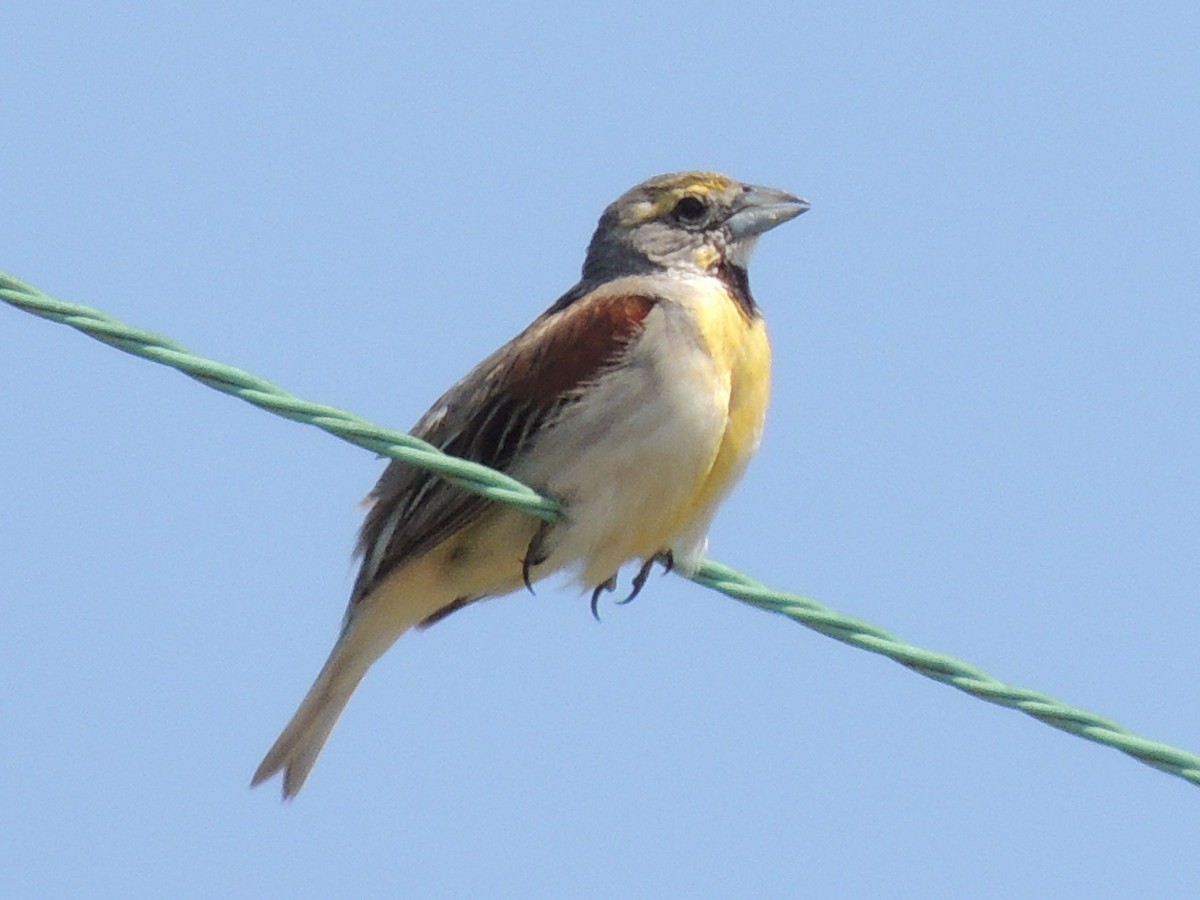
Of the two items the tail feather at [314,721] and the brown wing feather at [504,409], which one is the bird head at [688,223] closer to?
the brown wing feather at [504,409]

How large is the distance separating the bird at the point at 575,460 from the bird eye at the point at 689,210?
1.03 ft

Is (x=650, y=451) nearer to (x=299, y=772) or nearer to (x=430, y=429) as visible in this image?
(x=430, y=429)

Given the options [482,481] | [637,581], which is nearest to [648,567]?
[637,581]

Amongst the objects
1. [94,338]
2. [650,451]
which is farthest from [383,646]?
[94,338]

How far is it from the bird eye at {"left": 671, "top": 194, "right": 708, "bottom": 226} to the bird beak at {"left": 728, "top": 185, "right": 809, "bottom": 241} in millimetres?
111

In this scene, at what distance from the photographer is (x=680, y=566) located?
6.91 meters

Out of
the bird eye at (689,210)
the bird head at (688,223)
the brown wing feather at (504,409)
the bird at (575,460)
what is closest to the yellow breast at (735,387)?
the bird at (575,460)

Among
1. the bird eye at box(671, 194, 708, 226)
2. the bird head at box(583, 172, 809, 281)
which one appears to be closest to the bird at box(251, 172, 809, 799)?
the bird head at box(583, 172, 809, 281)

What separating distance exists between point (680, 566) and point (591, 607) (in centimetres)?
49

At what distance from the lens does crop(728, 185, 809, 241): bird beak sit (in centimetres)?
789

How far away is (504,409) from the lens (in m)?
7.04

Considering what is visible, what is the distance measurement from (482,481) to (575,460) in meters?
1.50

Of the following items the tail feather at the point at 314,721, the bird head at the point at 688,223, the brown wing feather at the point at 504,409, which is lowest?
the tail feather at the point at 314,721

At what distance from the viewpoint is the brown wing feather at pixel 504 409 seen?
6.93m
